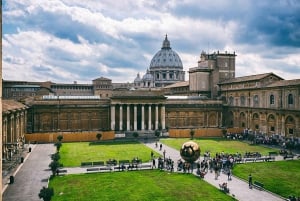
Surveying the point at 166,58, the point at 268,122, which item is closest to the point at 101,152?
the point at 268,122

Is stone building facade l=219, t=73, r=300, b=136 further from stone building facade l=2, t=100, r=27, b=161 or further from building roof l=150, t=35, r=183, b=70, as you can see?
building roof l=150, t=35, r=183, b=70

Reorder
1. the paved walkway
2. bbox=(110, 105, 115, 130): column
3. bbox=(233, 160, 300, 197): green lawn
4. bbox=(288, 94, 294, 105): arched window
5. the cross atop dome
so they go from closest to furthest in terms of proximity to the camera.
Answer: the paved walkway, bbox=(233, 160, 300, 197): green lawn, bbox=(288, 94, 294, 105): arched window, bbox=(110, 105, 115, 130): column, the cross atop dome

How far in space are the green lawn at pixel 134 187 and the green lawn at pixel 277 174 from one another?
580 cm

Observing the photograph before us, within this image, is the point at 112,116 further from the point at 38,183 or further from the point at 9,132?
the point at 38,183

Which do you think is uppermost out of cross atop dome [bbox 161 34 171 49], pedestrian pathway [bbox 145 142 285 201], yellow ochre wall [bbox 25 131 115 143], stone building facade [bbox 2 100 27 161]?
cross atop dome [bbox 161 34 171 49]

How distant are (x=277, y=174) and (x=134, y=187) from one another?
55.1 feet

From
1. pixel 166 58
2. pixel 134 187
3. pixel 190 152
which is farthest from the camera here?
pixel 166 58

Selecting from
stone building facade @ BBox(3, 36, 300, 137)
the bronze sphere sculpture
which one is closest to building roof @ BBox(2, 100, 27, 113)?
stone building facade @ BBox(3, 36, 300, 137)

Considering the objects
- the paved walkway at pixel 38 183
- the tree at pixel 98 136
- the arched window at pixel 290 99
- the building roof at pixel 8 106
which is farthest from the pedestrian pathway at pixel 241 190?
the tree at pixel 98 136

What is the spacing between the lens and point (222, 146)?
5628 cm

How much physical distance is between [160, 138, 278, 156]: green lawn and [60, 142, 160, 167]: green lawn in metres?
7.18

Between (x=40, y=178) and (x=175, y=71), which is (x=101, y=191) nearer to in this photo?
(x=40, y=178)

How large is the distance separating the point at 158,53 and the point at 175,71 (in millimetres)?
17219

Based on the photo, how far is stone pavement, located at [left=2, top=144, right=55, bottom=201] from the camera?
92.4 ft
